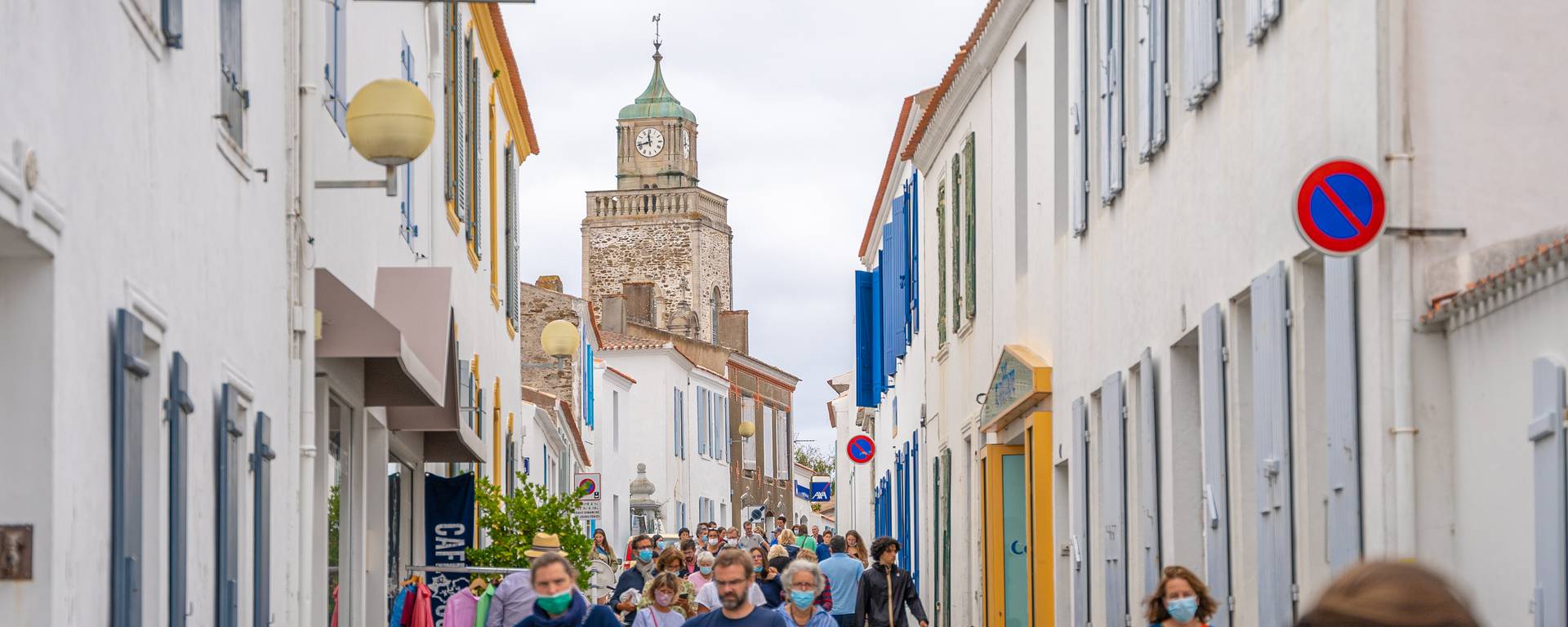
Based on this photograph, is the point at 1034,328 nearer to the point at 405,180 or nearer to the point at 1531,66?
the point at 405,180

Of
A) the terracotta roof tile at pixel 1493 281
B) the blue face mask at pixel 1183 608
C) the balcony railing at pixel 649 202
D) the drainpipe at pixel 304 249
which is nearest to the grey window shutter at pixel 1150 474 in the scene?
the blue face mask at pixel 1183 608

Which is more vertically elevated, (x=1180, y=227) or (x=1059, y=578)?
(x=1180, y=227)

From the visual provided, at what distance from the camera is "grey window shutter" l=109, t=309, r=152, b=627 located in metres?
7.04

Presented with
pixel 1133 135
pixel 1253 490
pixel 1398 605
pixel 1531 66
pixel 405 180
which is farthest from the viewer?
pixel 405 180

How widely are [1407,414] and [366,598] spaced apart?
29.8 ft

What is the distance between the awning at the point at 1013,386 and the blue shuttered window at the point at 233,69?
33.1 feet

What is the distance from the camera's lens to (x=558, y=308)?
132ft

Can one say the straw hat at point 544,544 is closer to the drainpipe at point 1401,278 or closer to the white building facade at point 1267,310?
the white building facade at point 1267,310

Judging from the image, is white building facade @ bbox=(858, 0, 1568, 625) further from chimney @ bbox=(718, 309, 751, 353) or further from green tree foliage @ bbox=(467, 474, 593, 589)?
chimney @ bbox=(718, 309, 751, 353)

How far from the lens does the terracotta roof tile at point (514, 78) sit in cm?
2192

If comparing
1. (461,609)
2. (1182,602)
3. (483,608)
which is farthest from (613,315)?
(1182,602)

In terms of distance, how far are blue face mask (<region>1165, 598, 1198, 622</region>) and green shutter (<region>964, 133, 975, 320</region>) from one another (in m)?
12.7

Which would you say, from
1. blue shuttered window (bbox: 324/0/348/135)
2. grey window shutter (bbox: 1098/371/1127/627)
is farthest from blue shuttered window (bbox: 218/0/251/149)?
grey window shutter (bbox: 1098/371/1127/627)

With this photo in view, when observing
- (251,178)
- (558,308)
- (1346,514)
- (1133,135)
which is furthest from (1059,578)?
(558,308)
